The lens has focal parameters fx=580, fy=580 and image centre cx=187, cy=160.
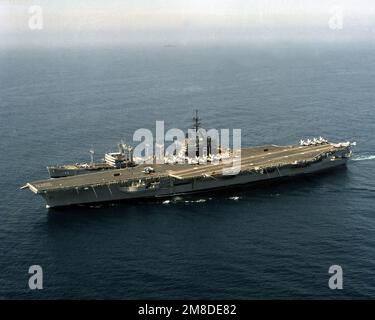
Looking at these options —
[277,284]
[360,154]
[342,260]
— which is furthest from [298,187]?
[277,284]

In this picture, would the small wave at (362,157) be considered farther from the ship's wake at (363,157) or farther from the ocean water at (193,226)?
the ocean water at (193,226)

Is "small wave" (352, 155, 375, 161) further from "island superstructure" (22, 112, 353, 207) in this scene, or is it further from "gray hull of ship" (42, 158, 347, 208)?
"gray hull of ship" (42, 158, 347, 208)

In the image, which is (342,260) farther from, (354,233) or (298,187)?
(298,187)

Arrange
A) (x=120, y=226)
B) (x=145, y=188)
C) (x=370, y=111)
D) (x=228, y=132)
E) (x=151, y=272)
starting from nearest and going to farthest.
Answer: (x=151, y=272), (x=120, y=226), (x=145, y=188), (x=228, y=132), (x=370, y=111)
